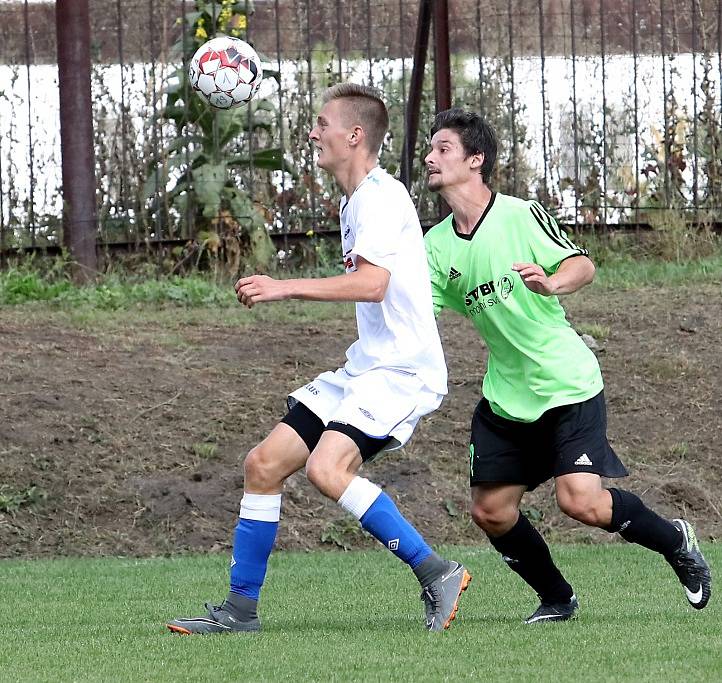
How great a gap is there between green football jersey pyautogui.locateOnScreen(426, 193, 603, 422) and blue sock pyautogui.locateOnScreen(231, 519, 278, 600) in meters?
1.05

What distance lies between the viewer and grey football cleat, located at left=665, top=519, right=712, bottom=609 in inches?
225

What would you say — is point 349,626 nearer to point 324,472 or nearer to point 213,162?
point 324,472

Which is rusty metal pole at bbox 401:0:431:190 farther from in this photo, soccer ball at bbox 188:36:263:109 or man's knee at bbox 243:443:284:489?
man's knee at bbox 243:443:284:489

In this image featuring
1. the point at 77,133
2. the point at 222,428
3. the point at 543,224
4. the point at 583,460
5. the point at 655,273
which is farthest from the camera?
the point at 655,273

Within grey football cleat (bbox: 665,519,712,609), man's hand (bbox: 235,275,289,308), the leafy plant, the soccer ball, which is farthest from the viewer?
the leafy plant

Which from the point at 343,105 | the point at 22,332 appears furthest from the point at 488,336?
the point at 22,332

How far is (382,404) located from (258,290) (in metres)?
0.76

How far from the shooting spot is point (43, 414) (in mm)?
9445

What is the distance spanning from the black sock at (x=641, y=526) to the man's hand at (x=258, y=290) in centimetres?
163

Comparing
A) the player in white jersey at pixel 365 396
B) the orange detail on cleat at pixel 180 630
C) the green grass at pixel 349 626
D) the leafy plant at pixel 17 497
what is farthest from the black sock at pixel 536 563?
the leafy plant at pixel 17 497

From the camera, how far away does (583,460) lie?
5.61 metres

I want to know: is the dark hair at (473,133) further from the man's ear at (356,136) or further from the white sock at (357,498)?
the white sock at (357,498)

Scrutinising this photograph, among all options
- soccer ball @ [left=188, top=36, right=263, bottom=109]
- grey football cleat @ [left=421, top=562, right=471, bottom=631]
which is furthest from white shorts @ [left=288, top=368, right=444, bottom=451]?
soccer ball @ [left=188, top=36, right=263, bottom=109]

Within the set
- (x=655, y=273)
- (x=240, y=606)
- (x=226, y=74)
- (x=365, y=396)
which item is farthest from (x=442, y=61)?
(x=240, y=606)
